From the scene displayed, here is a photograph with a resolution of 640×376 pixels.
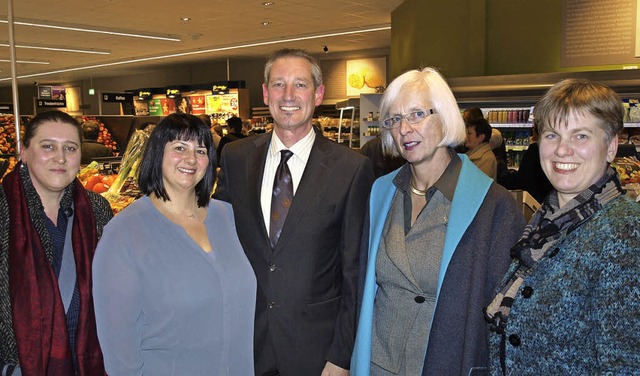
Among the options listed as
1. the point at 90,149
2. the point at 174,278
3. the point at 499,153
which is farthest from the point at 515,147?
the point at 174,278

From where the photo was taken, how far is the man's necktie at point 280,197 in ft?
7.14

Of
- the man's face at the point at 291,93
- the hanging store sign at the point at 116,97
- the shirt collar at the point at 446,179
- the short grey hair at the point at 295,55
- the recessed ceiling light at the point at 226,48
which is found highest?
the recessed ceiling light at the point at 226,48

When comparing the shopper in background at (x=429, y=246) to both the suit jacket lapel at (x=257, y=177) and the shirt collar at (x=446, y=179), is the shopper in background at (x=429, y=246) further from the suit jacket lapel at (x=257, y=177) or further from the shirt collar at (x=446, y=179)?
the suit jacket lapel at (x=257, y=177)

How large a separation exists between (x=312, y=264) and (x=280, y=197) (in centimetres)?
30

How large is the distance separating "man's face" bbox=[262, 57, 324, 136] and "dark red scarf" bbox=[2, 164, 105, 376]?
0.89 metres

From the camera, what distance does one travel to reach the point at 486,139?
214 inches

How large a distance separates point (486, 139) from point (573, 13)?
8.80ft

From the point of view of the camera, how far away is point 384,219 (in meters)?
2.04

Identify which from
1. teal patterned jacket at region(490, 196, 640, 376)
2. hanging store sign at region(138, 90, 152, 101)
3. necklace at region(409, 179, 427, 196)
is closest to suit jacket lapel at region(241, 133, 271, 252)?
necklace at region(409, 179, 427, 196)

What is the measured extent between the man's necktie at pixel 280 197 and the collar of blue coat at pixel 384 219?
338 millimetres

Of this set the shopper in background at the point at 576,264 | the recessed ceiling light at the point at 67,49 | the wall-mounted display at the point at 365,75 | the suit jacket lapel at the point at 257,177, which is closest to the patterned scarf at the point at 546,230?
the shopper in background at the point at 576,264

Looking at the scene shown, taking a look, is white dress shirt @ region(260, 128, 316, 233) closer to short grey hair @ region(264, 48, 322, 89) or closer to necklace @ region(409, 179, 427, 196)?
short grey hair @ region(264, 48, 322, 89)

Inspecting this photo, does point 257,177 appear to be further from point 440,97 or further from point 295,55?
point 440,97

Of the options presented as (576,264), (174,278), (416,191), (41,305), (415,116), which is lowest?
(41,305)
